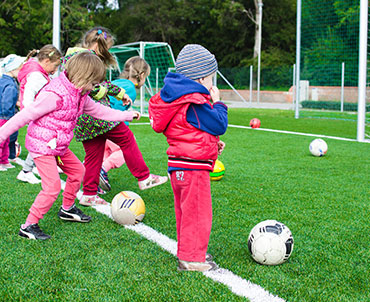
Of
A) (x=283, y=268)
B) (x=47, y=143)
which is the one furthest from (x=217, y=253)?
(x=47, y=143)

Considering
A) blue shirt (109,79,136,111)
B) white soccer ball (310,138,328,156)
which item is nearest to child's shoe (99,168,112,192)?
blue shirt (109,79,136,111)

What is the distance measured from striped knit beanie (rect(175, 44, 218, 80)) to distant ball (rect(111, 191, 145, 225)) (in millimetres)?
1608

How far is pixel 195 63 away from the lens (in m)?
3.06

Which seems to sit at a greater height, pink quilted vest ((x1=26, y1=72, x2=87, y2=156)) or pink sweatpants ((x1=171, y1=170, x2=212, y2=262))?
pink quilted vest ((x1=26, y1=72, x2=87, y2=156))

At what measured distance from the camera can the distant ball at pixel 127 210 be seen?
4191 millimetres

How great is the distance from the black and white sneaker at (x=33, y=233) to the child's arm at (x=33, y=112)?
865 millimetres

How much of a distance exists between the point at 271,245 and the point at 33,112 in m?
2.14

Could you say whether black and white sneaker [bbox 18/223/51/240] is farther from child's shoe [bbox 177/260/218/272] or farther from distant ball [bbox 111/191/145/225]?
child's shoe [bbox 177/260/218/272]

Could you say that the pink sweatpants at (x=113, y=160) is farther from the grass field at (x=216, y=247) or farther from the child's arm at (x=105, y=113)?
the child's arm at (x=105, y=113)

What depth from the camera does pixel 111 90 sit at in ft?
15.2

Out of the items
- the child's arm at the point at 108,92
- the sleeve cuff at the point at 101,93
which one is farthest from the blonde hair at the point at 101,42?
the sleeve cuff at the point at 101,93

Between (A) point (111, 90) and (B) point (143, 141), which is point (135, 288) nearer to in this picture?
(A) point (111, 90)

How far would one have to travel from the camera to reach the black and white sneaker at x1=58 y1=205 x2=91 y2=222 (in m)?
4.34

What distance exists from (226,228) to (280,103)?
29.2m
